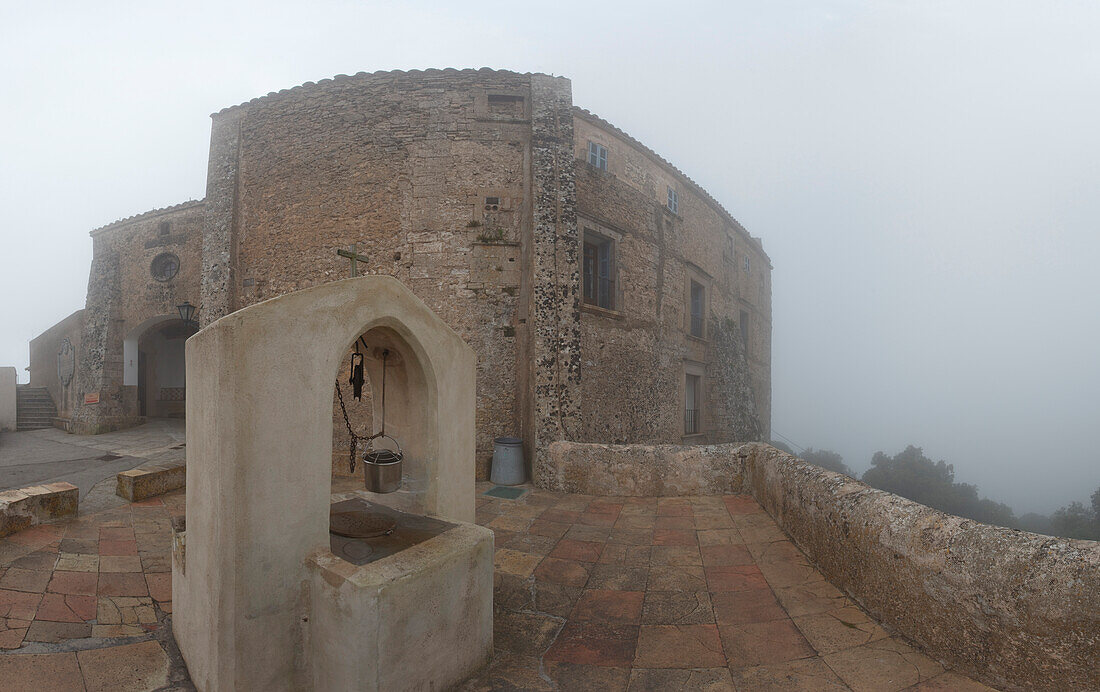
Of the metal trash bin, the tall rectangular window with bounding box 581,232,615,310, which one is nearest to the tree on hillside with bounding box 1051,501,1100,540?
the tall rectangular window with bounding box 581,232,615,310

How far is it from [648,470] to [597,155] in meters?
8.00

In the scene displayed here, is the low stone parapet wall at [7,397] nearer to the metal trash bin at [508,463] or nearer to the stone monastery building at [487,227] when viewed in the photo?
the stone monastery building at [487,227]

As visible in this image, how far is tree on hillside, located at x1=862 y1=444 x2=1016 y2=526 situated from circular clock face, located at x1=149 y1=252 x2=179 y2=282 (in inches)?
1172

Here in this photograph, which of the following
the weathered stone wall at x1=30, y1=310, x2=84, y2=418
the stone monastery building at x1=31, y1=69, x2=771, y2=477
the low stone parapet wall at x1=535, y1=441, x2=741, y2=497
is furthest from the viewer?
the weathered stone wall at x1=30, y1=310, x2=84, y2=418

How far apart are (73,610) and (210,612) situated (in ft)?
5.87

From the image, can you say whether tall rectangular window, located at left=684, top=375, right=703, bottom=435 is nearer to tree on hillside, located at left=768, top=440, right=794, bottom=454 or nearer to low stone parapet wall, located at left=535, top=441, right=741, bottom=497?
tree on hillside, located at left=768, top=440, right=794, bottom=454

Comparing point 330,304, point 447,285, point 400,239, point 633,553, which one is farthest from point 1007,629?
point 400,239

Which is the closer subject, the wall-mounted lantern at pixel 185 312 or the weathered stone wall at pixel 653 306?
the weathered stone wall at pixel 653 306

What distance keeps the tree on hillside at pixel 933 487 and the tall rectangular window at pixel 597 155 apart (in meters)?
21.6

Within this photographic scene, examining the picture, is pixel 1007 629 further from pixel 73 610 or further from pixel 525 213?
pixel 525 213

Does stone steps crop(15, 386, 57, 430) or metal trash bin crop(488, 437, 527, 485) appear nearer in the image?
metal trash bin crop(488, 437, 527, 485)

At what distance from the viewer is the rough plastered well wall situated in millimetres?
8484

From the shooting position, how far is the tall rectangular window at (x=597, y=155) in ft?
35.7

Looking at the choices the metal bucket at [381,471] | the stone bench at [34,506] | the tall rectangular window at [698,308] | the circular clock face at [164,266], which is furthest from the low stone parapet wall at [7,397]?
the tall rectangular window at [698,308]
